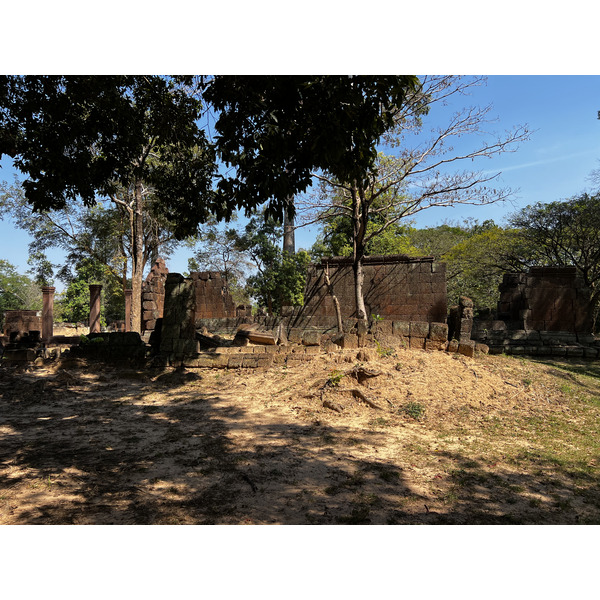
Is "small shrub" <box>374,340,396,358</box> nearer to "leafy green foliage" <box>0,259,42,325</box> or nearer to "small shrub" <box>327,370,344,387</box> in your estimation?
"small shrub" <box>327,370,344,387</box>

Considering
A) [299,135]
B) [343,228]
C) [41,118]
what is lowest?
[299,135]

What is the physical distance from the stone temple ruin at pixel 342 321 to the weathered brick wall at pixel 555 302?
3 cm

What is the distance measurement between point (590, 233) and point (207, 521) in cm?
2223

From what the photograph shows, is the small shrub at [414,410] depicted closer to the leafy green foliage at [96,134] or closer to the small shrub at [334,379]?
the small shrub at [334,379]

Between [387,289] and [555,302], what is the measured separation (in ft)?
20.6

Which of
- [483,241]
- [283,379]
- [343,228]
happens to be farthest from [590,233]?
[283,379]

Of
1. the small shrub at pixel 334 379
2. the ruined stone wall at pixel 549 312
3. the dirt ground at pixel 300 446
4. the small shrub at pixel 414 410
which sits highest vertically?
the ruined stone wall at pixel 549 312

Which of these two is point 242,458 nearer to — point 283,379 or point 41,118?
point 283,379

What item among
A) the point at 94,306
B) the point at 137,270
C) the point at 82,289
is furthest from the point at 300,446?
the point at 82,289

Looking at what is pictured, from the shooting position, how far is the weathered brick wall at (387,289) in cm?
1422

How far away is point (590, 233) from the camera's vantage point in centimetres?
1928

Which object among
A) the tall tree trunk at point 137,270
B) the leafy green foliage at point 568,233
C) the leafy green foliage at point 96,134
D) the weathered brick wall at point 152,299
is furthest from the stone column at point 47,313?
the leafy green foliage at point 568,233

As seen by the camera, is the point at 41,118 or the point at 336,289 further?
the point at 336,289

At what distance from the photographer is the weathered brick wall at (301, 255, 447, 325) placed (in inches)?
560
